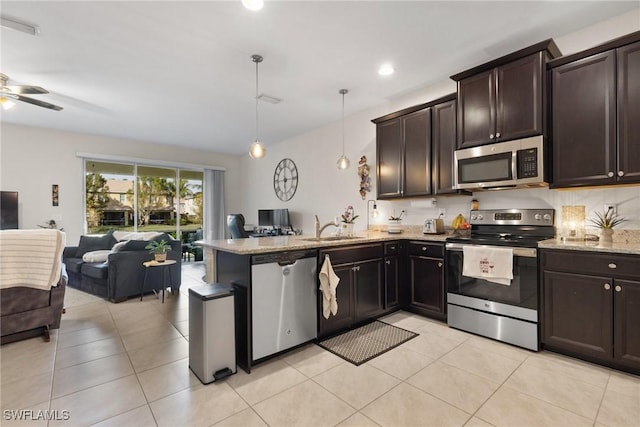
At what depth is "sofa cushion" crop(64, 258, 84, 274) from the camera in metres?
4.60

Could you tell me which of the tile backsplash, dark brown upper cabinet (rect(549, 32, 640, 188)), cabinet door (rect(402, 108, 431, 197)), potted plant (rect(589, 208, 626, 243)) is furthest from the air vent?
potted plant (rect(589, 208, 626, 243))

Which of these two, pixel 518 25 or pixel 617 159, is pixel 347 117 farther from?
pixel 617 159

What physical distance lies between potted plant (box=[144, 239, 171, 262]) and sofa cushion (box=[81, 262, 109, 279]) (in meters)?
0.59

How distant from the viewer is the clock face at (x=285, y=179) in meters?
6.05

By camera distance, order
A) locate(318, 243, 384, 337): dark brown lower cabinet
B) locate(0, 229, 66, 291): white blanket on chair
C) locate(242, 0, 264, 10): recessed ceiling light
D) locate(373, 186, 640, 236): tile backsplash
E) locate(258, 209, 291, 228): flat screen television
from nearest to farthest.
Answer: locate(242, 0, 264, 10): recessed ceiling light
locate(373, 186, 640, 236): tile backsplash
locate(0, 229, 66, 291): white blanket on chair
locate(318, 243, 384, 337): dark brown lower cabinet
locate(258, 209, 291, 228): flat screen television

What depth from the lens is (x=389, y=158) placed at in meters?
3.85

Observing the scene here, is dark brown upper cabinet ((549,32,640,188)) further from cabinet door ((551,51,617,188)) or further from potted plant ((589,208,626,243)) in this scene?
potted plant ((589,208,626,243))

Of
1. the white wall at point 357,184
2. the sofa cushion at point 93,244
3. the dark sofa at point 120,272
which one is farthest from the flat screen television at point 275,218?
the sofa cushion at point 93,244

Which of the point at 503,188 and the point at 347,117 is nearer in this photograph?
the point at 503,188

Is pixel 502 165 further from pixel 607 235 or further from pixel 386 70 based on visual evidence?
pixel 386 70

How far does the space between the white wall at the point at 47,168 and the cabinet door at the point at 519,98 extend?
269 inches

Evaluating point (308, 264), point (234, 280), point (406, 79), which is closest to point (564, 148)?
point (406, 79)

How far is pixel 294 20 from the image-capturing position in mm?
2434

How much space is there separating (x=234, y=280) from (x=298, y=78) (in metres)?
2.49
